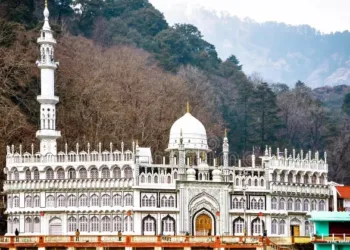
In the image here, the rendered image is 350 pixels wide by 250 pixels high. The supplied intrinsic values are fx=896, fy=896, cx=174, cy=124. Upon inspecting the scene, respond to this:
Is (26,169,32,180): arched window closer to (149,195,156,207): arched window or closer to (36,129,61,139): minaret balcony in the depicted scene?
(36,129,61,139): minaret balcony

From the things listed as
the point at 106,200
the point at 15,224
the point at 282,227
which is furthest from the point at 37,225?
the point at 282,227

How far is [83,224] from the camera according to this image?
70062mm

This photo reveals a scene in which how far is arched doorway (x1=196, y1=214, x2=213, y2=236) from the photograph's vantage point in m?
70.6

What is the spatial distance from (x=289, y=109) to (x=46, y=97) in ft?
223

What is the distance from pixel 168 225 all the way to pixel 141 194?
3.31 meters

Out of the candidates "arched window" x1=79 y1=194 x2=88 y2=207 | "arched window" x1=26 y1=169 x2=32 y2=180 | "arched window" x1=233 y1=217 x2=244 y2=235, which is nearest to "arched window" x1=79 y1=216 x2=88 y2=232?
"arched window" x1=79 y1=194 x2=88 y2=207

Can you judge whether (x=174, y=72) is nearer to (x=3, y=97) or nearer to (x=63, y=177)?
(x=3, y=97)

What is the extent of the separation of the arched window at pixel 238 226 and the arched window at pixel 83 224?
38.7ft

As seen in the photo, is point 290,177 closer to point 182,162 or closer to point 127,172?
point 182,162

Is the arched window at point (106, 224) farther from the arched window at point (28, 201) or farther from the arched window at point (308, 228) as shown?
the arched window at point (308, 228)

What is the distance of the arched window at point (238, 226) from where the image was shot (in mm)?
71625

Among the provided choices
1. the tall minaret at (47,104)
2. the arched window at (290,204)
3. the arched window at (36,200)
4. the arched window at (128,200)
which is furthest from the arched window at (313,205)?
the arched window at (36,200)

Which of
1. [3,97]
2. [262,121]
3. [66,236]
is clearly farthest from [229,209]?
[262,121]

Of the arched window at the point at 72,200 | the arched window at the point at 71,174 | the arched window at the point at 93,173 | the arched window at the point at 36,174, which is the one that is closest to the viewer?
the arched window at the point at 93,173
